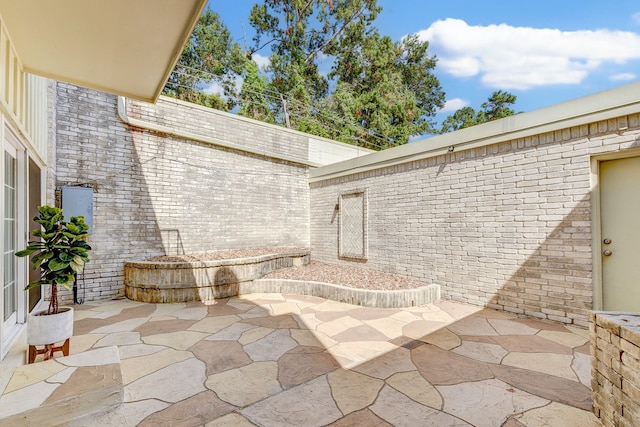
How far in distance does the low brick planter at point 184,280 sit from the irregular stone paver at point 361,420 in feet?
12.8

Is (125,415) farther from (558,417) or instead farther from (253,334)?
(558,417)

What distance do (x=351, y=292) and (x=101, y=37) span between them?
4.45 meters

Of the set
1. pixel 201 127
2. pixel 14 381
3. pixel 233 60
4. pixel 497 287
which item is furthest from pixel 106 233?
pixel 233 60

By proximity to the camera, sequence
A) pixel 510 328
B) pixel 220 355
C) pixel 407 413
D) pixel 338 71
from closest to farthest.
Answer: pixel 407 413 → pixel 220 355 → pixel 510 328 → pixel 338 71

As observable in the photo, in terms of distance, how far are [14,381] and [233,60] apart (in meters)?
15.3

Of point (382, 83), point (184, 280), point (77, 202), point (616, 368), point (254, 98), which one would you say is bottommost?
point (184, 280)

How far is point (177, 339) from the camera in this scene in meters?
3.43

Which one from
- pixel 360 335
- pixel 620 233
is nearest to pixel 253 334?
pixel 360 335

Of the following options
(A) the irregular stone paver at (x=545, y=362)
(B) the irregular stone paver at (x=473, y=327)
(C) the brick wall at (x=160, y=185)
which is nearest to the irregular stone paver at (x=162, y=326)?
(C) the brick wall at (x=160, y=185)

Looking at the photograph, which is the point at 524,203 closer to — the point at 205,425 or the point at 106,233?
the point at 205,425

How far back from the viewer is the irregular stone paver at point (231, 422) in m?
1.94

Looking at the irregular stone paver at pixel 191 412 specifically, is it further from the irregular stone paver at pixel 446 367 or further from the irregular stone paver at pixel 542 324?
the irregular stone paver at pixel 542 324

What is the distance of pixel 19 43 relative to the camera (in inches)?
108

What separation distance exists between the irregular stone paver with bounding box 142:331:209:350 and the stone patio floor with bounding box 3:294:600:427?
1 centimetres
